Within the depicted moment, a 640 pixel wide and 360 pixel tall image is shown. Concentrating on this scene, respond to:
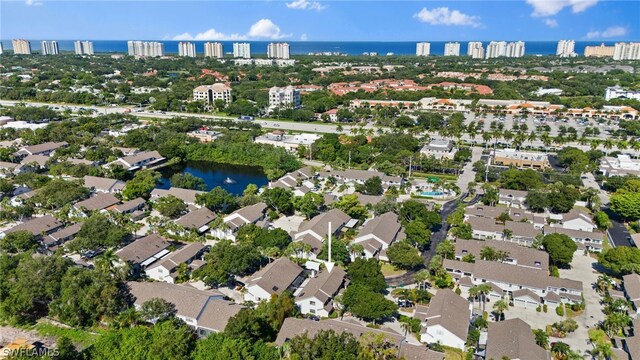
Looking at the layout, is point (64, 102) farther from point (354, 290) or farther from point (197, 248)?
point (354, 290)

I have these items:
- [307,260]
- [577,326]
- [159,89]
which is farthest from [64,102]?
[577,326]

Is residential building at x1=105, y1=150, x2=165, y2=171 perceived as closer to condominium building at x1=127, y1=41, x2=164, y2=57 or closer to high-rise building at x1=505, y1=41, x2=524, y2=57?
condominium building at x1=127, y1=41, x2=164, y2=57

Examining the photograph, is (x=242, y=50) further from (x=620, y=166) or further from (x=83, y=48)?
(x=620, y=166)

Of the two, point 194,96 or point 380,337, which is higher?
point 194,96

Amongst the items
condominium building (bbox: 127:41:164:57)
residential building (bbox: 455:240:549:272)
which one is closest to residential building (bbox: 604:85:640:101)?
residential building (bbox: 455:240:549:272)

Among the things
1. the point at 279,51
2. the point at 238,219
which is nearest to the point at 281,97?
the point at 238,219

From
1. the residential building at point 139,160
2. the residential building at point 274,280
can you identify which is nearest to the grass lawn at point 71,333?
the residential building at point 274,280

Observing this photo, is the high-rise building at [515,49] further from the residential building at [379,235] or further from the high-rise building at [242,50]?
the residential building at [379,235]
